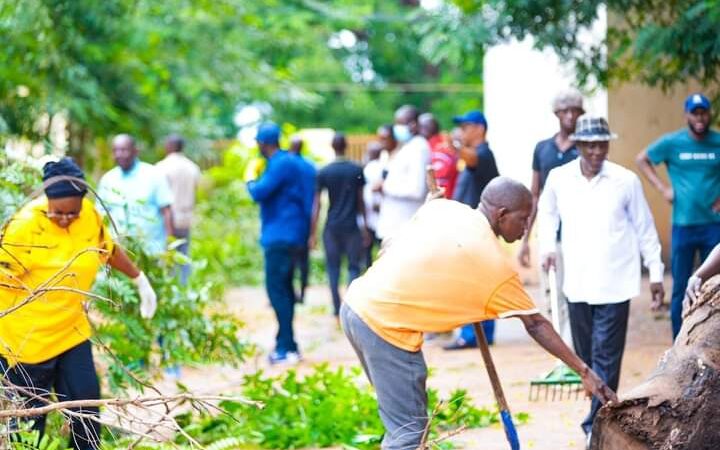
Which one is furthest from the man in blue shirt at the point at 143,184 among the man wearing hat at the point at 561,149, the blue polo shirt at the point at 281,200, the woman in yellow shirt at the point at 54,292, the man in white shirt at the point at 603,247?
the man in white shirt at the point at 603,247

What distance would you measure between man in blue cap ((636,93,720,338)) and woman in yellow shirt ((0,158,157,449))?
444cm

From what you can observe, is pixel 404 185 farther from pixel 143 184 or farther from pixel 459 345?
pixel 143 184

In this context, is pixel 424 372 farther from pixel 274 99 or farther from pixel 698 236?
pixel 274 99

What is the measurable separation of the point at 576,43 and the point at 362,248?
3.24 metres

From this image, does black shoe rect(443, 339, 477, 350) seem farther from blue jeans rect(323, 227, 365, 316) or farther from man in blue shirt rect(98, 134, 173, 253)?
man in blue shirt rect(98, 134, 173, 253)

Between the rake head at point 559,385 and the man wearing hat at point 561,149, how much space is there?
1.35 ft

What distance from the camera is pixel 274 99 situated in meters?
22.6

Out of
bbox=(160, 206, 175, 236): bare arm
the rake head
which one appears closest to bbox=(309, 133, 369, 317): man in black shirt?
bbox=(160, 206, 175, 236): bare arm

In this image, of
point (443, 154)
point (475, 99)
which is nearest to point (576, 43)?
point (443, 154)

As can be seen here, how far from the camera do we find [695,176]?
9859 mm

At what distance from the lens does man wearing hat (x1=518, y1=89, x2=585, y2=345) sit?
9391 millimetres

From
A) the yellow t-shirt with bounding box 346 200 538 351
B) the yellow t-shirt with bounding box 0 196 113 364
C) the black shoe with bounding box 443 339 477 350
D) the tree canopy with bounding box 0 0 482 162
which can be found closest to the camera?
the yellow t-shirt with bounding box 346 200 538 351

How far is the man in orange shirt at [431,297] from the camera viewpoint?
5.82 meters

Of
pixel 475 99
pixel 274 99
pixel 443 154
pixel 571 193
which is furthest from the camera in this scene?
pixel 475 99
